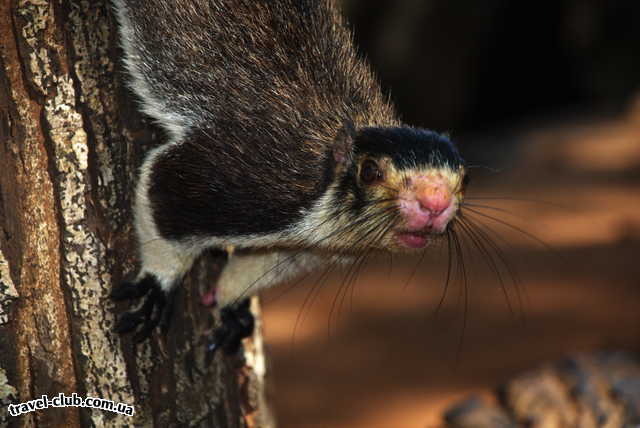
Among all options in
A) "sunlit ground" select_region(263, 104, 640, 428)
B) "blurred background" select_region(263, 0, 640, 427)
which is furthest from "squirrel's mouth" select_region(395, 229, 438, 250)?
"sunlit ground" select_region(263, 104, 640, 428)

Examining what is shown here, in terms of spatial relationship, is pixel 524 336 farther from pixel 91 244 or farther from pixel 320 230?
pixel 91 244

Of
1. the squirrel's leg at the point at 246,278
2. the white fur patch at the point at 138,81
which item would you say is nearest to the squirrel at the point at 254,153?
the white fur patch at the point at 138,81

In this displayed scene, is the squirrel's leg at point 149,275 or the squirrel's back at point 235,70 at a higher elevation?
the squirrel's back at point 235,70

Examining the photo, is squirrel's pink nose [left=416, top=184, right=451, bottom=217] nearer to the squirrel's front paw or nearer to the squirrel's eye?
the squirrel's eye

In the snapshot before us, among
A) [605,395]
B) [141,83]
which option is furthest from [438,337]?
[141,83]

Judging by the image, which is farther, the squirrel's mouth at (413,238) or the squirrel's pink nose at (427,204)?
the squirrel's mouth at (413,238)

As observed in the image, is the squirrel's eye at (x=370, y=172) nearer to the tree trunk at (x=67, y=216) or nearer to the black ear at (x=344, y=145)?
the black ear at (x=344, y=145)
